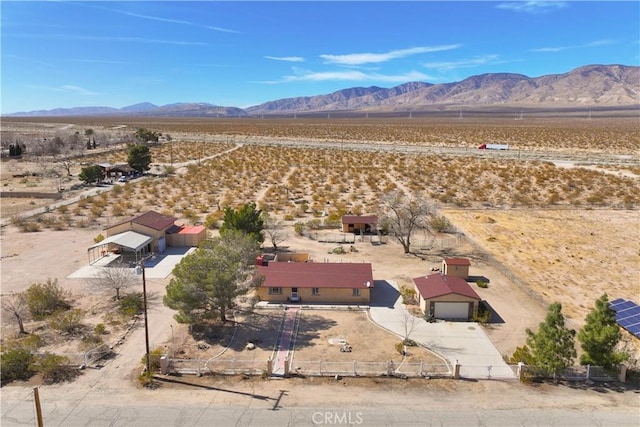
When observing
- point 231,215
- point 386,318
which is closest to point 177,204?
point 231,215

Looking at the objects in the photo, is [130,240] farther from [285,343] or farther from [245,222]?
[285,343]

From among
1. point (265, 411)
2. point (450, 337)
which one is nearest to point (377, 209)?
point (450, 337)

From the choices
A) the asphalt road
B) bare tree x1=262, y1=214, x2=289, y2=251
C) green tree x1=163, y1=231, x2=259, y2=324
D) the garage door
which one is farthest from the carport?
the garage door

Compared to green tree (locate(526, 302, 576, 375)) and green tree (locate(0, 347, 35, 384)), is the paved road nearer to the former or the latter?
green tree (locate(0, 347, 35, 384))

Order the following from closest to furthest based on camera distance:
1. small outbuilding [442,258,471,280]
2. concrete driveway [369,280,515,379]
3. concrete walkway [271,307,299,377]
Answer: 1. concrete walkway [271,307,299,377]
2. concrete driveway [369,280,515,379]
3. small outbuilding [442,258,471,280]

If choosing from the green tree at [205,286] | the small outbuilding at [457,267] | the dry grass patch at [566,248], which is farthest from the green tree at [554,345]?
the green tree at [205,286]

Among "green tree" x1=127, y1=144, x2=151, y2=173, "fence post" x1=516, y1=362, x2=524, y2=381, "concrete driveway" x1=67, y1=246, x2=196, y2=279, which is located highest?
"green tree" x1=127, y1=144, x2=151, y2=173
